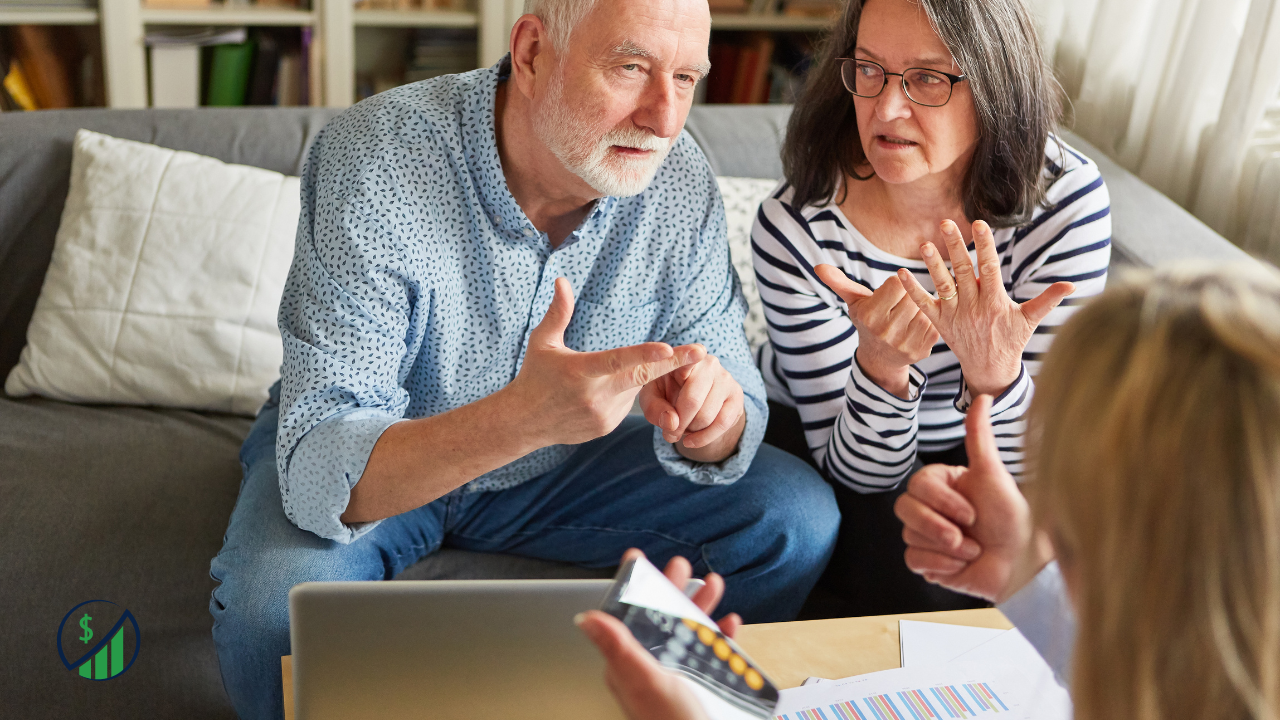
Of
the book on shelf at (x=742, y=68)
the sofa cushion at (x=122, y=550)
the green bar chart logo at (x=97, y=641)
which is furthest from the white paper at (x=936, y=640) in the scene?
the book on shelf at (x=742, y=68)

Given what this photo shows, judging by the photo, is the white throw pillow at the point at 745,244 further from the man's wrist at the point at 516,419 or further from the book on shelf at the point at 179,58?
the book on shelf at the point at 179,58

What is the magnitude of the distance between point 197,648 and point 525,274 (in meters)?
0.64

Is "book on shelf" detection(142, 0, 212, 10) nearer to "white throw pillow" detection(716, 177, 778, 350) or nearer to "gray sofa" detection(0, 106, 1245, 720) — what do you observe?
"gray sofa" detection(0, 106, 1245, 720)

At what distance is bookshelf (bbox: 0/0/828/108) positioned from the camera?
2547 millimetres

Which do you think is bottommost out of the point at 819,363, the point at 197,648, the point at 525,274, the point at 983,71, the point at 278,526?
the point at 197,648

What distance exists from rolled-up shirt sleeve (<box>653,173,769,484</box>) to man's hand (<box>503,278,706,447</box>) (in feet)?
1.06

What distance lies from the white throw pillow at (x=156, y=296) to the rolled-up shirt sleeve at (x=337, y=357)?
1.50 feet

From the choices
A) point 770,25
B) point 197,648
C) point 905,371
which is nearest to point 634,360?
point 905,371

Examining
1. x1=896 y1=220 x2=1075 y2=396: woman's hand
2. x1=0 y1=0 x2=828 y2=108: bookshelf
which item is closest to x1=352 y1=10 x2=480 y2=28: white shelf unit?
x1=0 y1=0 x2=828 y2=108: bookshelf

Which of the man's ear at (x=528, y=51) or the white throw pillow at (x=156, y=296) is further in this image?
the white throw pillow at (x=156, y=296)

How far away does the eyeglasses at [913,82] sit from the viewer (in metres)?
1.28

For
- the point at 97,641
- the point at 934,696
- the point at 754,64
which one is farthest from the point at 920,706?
the point at 754,64

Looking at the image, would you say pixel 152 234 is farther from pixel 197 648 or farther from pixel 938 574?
pixel 938 574

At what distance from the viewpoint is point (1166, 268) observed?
Result: 581 millimetres
